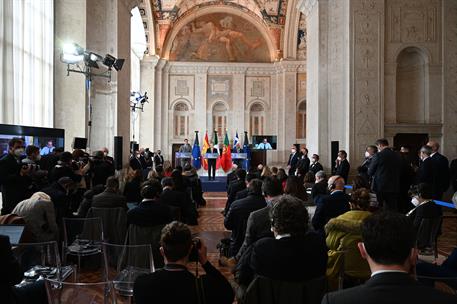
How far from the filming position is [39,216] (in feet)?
14.6

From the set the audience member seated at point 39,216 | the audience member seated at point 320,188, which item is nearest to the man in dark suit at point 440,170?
the audience member seated at point 320,188

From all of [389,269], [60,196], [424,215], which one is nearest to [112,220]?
[60,196]

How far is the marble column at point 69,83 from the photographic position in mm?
12023

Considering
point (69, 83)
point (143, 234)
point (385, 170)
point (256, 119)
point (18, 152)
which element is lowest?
point (143, 234)

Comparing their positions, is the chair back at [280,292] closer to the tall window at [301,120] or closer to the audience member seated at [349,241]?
the audience member seated at [349,241]

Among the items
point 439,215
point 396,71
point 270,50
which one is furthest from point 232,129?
point 439,215

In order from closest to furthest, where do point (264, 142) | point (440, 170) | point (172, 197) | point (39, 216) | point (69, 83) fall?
point (39, 216) → point (172, 197) → point (440, 170) → point (69, 83) → point (264, 142)

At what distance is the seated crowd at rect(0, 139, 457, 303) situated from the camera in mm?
1637

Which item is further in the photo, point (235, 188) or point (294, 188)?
point (235, 188)

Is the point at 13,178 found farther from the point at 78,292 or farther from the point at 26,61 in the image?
the point at 26,61

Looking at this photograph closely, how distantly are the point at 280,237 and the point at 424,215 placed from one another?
8.48 ft

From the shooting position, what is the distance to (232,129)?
27.2 m

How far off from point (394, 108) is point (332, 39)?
3.17 m

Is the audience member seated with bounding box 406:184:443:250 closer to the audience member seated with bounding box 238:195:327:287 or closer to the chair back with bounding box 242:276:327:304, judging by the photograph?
the audience member seated with bounding box 238:195:327:287
